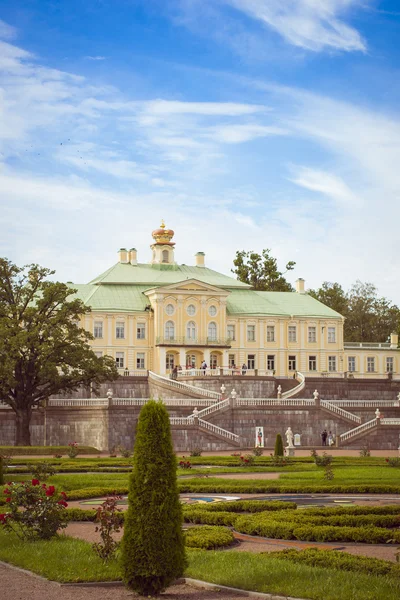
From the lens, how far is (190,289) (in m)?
76.8

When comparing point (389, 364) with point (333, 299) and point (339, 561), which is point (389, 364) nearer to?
point (333, 299)

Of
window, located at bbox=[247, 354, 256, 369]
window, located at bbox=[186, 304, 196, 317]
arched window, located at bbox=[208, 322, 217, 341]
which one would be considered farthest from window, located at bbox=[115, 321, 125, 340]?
window, located at bbox=[247, 354, 256, 369]

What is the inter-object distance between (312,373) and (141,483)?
215ft

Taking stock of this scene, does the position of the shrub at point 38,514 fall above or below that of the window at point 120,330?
below

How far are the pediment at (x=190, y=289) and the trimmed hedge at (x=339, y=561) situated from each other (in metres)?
61.1

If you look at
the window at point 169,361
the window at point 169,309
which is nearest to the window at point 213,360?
the window at point 169,361

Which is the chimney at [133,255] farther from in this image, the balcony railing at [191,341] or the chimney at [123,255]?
the balcony railing at [191,341]

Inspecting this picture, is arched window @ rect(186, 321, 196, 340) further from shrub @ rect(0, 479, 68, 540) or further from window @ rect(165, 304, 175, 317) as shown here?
shrub @ rect(0, 479, 68, 540)

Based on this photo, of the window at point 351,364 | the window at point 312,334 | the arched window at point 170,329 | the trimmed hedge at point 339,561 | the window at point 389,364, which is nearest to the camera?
the trimmed hedge at point 339,561

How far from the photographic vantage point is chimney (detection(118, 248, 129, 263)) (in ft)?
274

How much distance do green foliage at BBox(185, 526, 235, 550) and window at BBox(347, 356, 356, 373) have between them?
67.7 metres

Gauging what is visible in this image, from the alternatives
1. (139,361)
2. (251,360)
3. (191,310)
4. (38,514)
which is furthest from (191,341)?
(38,514)

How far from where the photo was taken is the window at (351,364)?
3309 inches

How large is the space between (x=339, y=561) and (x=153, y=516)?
302cm
